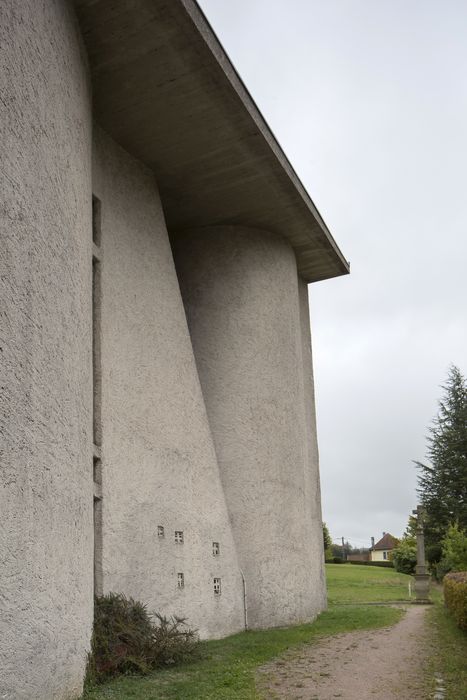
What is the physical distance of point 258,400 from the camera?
17.3m

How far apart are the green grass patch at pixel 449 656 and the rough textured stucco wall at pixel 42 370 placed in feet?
14.4

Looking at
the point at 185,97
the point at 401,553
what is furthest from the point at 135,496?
the point at 401,553

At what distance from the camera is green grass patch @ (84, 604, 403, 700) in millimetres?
8539

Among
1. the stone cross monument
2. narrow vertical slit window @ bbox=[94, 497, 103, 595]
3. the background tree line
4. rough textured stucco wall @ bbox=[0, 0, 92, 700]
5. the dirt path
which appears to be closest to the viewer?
rough textured stucco wall @ bbox=[0, 0, 92, 700]

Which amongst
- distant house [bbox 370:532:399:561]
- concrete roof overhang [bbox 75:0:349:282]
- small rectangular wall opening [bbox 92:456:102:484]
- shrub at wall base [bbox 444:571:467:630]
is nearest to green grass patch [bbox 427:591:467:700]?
shrub at wall base [bbox 444:571:467:630]

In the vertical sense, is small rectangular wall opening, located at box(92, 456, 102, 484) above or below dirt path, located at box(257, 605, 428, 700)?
above

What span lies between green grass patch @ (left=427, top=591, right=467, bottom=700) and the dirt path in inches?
10.8

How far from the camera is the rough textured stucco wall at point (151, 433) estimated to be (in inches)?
477

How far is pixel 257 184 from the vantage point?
16.4 metres

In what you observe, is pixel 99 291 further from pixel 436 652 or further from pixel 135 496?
pixel 436 652

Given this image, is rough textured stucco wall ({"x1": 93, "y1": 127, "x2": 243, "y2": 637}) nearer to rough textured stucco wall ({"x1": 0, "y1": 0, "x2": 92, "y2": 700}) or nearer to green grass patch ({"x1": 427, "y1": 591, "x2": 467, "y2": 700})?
rough textured stucco wall ({"x1": 0, "y1": 0, "x2": 92, "y2": 700})

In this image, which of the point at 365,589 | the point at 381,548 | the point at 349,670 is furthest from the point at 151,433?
the point at 381,548

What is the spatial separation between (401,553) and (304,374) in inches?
1262

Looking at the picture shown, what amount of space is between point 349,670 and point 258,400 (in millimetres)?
7682
